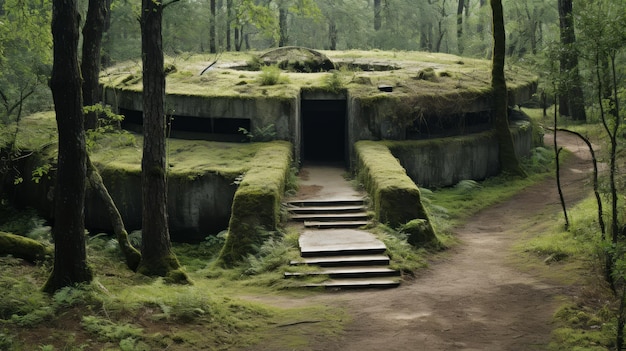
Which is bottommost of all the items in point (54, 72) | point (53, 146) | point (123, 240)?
point (123, 240)

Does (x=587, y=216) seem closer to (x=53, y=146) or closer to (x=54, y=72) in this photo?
(x=54, y=72)

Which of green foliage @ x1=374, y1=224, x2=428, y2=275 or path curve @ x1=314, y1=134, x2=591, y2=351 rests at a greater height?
green foliage @ x1=374, y1=224, x2=428, y2=275

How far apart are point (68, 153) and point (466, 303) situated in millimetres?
7245

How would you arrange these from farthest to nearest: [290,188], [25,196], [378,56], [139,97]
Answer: [378,56] → [139,97] → [25,196] → [290,188]

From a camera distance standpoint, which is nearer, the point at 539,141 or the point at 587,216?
the point at 587,216

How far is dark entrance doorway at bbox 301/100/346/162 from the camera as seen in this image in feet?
83.4

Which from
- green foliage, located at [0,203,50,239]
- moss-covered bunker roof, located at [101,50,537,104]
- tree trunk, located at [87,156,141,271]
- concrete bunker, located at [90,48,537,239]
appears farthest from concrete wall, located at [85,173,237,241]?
tree trunk, located at [87,156,141,271]

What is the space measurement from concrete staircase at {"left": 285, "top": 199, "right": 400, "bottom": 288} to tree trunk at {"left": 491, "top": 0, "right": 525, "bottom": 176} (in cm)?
822

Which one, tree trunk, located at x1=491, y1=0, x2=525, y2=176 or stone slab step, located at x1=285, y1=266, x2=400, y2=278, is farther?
tree trunk, located at x1=491, y1=0, x2=525, y2=176

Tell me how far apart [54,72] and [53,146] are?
11.5 meters

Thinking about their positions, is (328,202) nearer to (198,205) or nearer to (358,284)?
(198,205)

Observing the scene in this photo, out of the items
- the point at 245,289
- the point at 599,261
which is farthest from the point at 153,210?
the point at 599,261

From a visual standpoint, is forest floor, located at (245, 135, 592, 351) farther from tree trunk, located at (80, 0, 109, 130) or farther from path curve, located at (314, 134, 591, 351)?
tree trunk, located at (80, 0, 109, 130)

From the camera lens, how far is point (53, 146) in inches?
859
